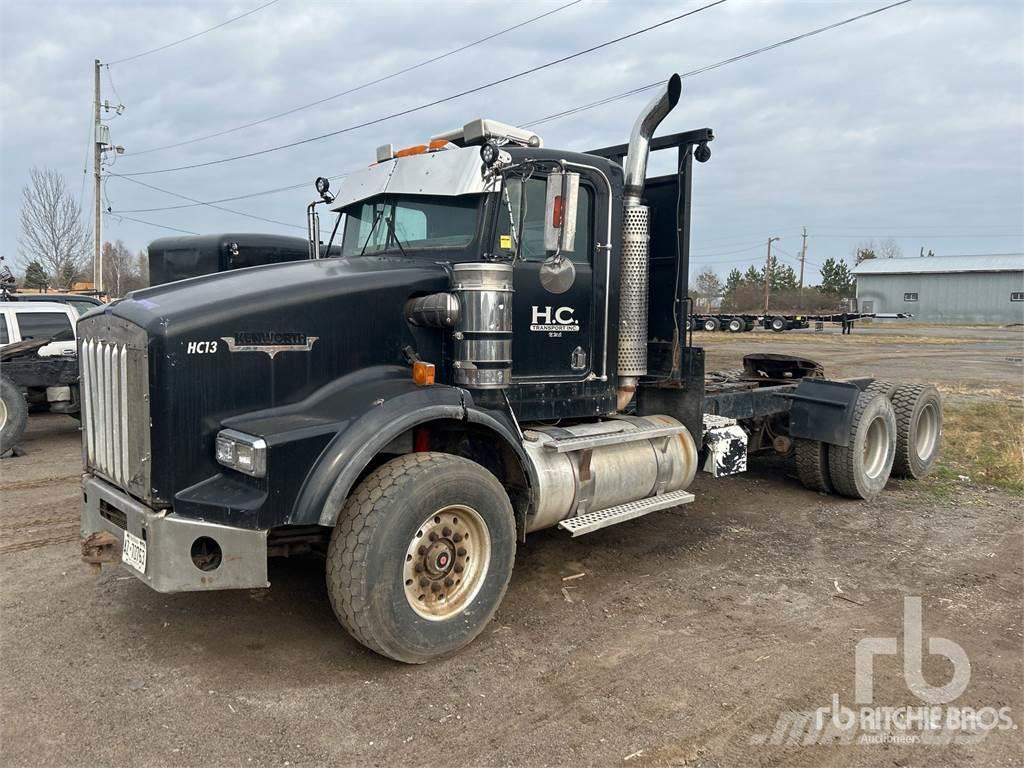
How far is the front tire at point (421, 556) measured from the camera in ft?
12.1

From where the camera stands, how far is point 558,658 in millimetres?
4051

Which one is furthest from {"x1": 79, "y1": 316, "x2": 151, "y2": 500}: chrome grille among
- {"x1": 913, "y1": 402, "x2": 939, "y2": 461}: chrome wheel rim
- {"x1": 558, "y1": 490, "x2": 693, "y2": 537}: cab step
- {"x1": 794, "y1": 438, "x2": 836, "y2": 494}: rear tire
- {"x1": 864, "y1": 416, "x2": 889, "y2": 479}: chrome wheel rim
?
{"x1": 913, "y1": 402, "x2": 939, "y2": 461}: chrome wheel rim

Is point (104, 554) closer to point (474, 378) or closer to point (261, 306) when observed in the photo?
point (261, 306)

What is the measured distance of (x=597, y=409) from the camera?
551cm

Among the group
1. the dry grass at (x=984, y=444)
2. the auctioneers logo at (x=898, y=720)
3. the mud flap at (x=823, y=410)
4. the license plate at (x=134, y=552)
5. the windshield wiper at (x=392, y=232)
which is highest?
the windshield wiper at (x=392, y=232)

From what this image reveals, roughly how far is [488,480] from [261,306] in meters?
1.48

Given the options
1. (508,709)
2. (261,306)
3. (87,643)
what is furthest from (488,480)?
(87,643)

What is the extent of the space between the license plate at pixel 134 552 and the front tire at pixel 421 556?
859 mm

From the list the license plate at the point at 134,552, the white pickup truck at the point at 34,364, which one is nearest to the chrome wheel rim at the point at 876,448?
the license plate at the point at 134,552

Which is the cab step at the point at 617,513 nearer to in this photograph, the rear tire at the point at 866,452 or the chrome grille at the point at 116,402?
the rear tire at the point at 866,452

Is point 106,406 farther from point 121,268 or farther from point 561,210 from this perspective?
point 121,268

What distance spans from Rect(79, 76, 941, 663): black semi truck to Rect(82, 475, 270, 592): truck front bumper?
10 mm

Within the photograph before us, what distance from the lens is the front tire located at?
12.1ft

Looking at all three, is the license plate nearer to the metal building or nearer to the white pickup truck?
the white pickup truck
